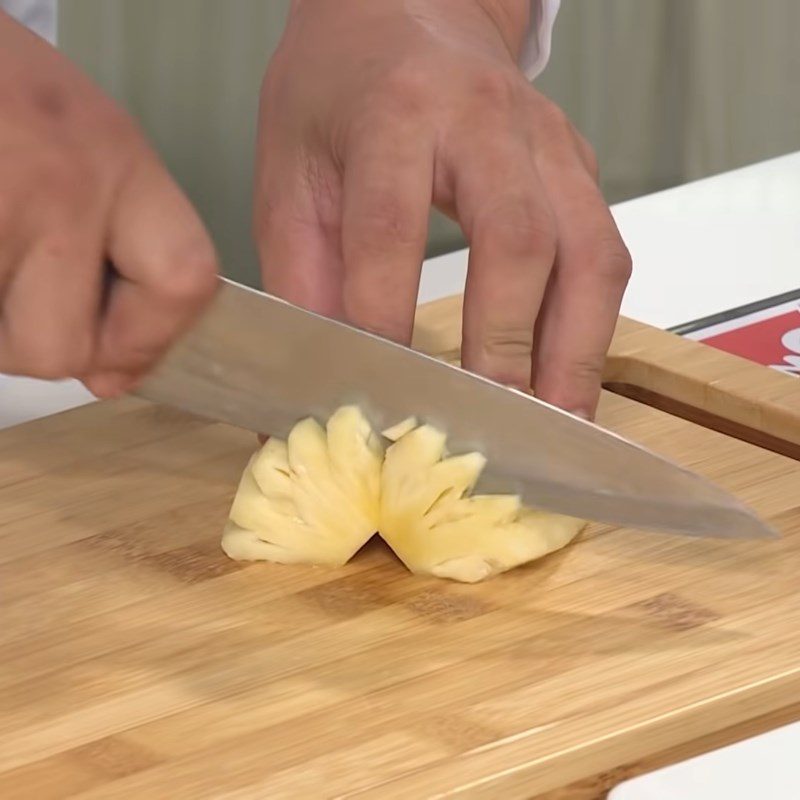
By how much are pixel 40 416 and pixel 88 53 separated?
4.29 ft

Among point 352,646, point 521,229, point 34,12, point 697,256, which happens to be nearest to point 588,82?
point 697,256

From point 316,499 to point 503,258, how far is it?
21 cm

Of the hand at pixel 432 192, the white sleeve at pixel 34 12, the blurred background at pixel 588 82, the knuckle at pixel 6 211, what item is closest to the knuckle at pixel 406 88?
the hand at pixel 432 192

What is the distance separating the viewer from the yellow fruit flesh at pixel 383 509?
3.57 feet

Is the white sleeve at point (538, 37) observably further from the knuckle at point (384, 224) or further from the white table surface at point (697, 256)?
the knuckle at point (384, 224)

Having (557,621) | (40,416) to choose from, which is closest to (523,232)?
(557,621)

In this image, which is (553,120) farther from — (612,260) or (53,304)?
(53,304)

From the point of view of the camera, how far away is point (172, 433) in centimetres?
129

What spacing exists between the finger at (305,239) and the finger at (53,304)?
235 mm

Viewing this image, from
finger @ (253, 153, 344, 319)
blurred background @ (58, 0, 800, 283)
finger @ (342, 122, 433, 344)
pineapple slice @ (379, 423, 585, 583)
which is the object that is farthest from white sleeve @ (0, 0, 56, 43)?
blurred background @ (58, 0, 800, 283)

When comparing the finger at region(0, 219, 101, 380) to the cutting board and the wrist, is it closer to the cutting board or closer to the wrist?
the cutting board

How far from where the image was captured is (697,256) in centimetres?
165

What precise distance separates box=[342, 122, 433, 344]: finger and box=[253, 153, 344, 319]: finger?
0.26ft

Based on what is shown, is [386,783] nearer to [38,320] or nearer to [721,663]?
[721,663]
